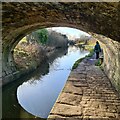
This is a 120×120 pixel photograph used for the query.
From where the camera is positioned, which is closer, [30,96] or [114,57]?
[114,57]

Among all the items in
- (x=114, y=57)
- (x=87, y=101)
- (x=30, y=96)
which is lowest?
(x=30, y=96)

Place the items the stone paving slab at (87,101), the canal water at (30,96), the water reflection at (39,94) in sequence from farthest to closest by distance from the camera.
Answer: the water reflection at (39,94) < the canal water at (30,96) < the stone paving slab at (87,101)

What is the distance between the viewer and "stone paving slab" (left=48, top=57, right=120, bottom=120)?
5.12m

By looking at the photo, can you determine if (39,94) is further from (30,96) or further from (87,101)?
(87,101)

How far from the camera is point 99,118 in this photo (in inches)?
194

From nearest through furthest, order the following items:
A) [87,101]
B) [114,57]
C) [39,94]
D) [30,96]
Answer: [87,101] → [114,57] → [30,96] → [39,94]

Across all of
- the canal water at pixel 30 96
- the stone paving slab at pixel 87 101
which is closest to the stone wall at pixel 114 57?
the stone paving slab at pixel 87 101

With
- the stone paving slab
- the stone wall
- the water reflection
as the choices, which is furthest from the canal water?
the stone wall

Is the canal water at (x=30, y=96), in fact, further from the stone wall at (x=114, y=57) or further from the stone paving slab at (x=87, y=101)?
the stone wall at (x=114, y=57)

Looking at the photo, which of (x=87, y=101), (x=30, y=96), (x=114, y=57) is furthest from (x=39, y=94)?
(x=87, y=101)

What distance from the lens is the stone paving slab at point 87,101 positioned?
5.12 m

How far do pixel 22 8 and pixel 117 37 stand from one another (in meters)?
1.99

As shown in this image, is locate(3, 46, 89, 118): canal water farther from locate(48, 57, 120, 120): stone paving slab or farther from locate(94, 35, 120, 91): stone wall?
locate(94, 35, 120, 91): stone wall

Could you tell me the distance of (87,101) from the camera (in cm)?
604
